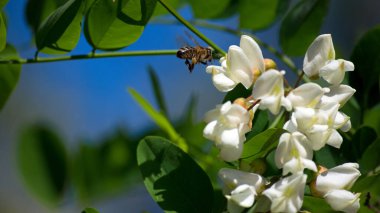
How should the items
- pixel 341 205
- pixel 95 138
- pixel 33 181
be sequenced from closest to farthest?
pixel 341 205
pixel 33 181
pixel 95 138

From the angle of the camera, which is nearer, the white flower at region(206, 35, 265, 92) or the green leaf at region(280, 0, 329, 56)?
the white flower at region(206, 35, 265, 92)

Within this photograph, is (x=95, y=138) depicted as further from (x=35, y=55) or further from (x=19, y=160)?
(x=35, y=55)

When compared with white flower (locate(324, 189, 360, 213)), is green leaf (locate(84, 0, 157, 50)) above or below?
above

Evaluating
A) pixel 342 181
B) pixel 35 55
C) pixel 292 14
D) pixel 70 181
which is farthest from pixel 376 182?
pixel 70 181

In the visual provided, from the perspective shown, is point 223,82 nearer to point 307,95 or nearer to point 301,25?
point 307,95

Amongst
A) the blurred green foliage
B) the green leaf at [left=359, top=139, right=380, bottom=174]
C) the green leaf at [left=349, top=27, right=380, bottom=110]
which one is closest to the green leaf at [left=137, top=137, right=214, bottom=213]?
the blurred green foliage

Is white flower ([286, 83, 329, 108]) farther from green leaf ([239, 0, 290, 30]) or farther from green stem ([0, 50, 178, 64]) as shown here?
green leaf ([239, 0, 290, 30])

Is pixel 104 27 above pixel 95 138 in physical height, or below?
above

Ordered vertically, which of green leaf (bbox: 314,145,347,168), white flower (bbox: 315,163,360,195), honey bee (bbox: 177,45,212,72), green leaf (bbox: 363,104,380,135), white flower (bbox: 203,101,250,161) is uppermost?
honey bee (bbox: 177,45,212,72)
